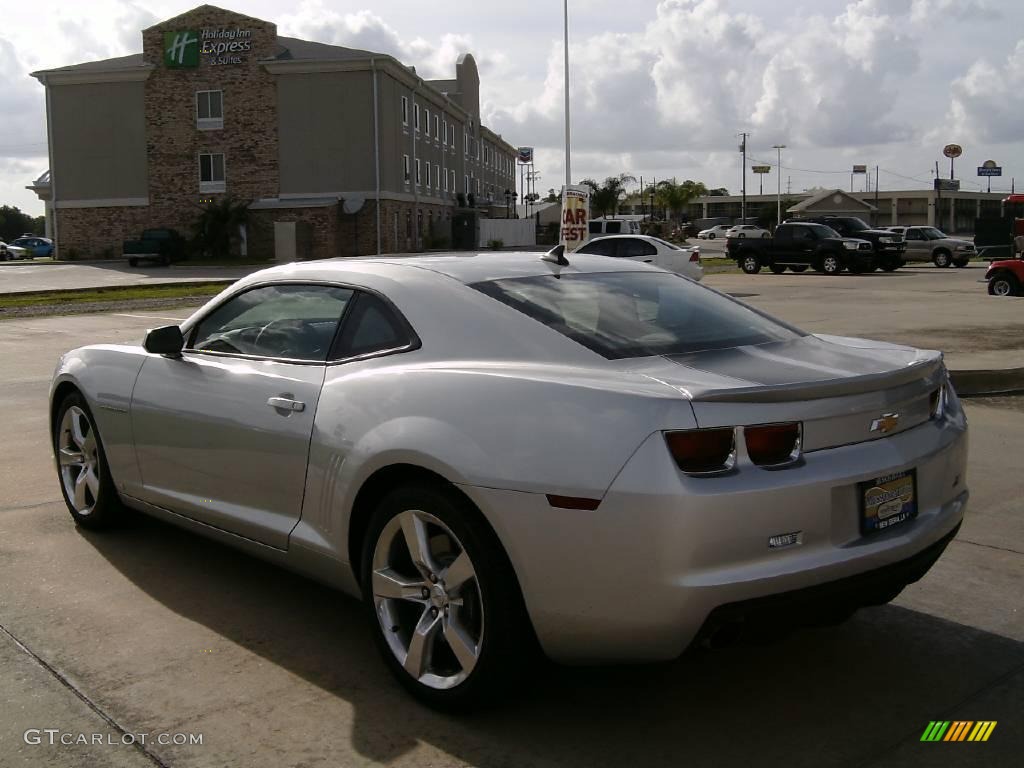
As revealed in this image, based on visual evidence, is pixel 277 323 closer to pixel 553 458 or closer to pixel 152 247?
pixel 553 458

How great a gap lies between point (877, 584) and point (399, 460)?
1.60 meters

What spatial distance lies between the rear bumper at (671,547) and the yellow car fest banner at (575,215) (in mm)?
18193

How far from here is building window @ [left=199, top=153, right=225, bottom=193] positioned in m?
53.3

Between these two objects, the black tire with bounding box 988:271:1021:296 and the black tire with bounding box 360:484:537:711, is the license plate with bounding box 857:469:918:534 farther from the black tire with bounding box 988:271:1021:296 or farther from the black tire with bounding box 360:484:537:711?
the black tire with bounding box 988:271:1021:296

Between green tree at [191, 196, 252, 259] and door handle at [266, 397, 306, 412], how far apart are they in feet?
162

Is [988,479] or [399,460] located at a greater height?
[399,460]

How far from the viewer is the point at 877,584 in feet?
11.3

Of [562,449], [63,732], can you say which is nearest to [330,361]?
[562,449]

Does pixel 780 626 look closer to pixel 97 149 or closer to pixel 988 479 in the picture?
pixel 988 479

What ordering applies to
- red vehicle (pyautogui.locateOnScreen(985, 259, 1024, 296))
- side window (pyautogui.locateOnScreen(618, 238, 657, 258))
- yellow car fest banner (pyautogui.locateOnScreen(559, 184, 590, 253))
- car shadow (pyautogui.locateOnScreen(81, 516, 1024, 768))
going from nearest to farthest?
car shadow (pyautogui.locateOnScreen(81, 516, 1024, 768))
yellow car fest banner (pyautogui.locateOnScreen(559, 184, 590, 253))
red vehicle (pyautogui.locateOnScreen(985, 259, 1024, 296))
side window (pyautogui.locateOnScreen(618, 238, 657, 258))

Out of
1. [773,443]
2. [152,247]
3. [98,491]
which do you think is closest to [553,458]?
[773,443]

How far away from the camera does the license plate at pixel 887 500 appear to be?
342cm

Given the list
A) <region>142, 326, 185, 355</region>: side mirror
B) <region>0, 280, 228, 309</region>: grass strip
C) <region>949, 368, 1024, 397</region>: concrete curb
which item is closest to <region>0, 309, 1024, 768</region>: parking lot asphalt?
<region>142, 326, 185, 355</region>: side mirror

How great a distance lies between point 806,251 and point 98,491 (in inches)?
1297
